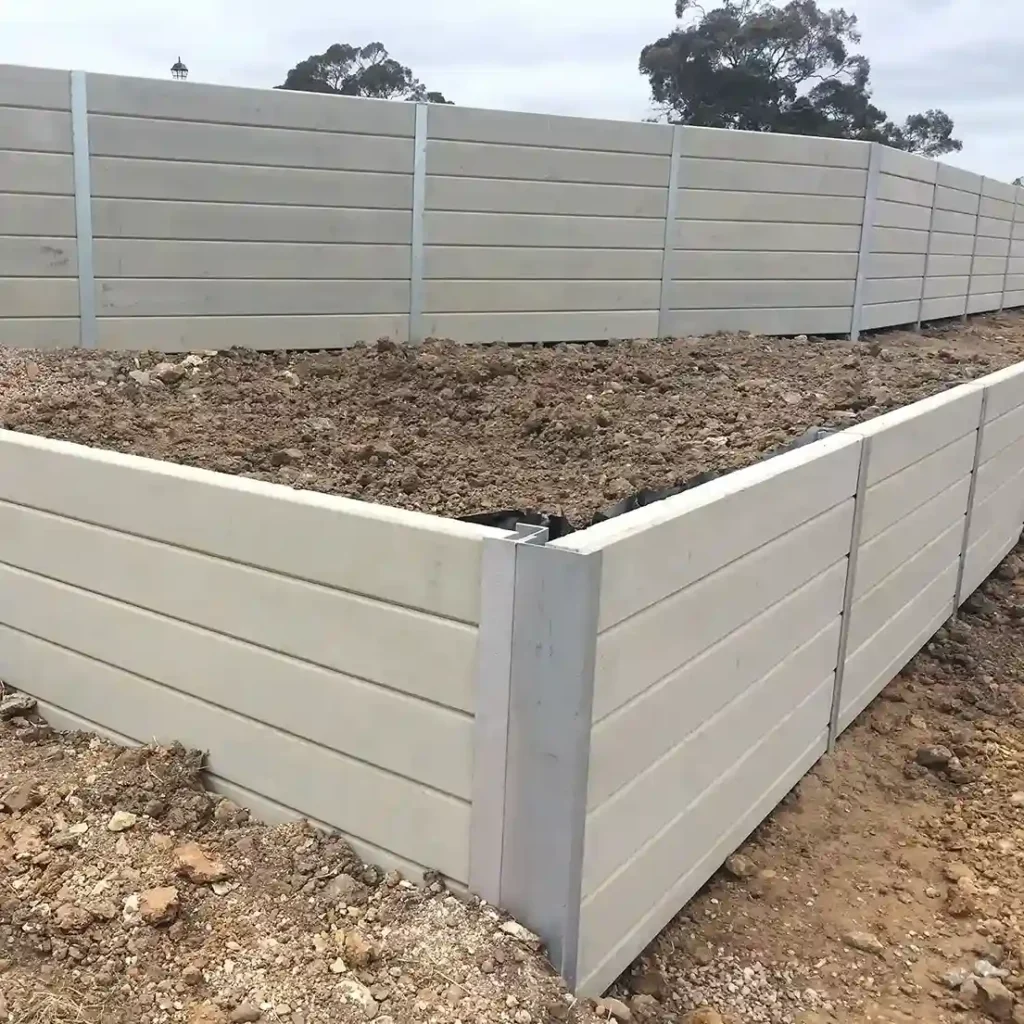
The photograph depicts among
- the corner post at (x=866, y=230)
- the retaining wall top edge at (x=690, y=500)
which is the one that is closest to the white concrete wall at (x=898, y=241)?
the corner post at (x=866, y=230)

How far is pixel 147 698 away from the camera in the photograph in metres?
3.08

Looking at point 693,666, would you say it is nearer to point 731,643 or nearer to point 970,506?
point 731,643

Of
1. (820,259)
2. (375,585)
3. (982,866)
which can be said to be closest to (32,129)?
(375,585)

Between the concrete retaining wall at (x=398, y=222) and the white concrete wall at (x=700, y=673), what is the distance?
15.6ft

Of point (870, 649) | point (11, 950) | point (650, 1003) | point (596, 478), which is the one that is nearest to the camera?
point (11, 950)

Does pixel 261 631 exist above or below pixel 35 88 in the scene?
below

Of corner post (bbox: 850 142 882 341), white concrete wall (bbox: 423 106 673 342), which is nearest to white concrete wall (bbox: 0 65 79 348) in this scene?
white concrete wall (bbox: 423 106 673 342)

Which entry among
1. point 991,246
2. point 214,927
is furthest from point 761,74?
point 214,927

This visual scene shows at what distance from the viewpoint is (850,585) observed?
3826 mm

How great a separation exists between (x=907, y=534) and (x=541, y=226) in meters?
4.88

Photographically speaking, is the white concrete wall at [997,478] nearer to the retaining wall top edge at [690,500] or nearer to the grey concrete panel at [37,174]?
the retaining wall top edge at [690,500]

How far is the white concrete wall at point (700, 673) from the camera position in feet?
7.64

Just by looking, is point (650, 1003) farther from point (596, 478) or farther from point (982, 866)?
point (596, 478)

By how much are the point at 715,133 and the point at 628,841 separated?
8.10m
